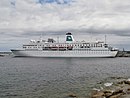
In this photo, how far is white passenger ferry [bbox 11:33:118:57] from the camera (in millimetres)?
113188

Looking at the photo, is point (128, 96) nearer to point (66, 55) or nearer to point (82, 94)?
point (82, 94)

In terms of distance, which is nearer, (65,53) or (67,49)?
(65,53)

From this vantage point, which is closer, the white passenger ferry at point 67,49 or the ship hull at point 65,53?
the ship hull at point 65,53

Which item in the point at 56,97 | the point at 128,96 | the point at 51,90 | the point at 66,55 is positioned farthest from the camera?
the point at 66,55

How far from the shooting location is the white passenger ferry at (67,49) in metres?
113

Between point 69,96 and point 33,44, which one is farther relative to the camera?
point 33,44

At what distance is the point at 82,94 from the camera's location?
24.5m

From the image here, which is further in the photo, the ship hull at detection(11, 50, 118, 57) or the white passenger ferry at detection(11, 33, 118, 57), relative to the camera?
the white passenger ferry at detection(11, 33, 118, 57)

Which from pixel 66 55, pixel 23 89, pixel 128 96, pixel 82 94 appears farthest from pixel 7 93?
pixel 66 55

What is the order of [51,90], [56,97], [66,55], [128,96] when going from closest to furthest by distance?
[128,96]
[56,97]
[51,90]
[66,55]

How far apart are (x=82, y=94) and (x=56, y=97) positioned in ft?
8.97

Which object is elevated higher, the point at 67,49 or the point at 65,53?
the point at 67,49

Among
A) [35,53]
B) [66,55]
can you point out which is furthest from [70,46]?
[35,53]

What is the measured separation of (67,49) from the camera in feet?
376
